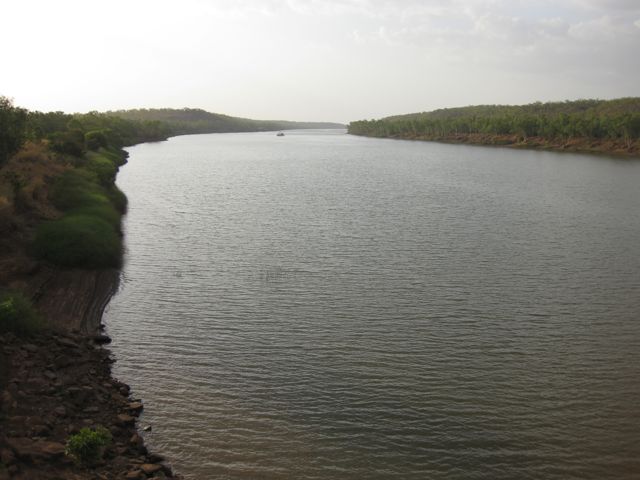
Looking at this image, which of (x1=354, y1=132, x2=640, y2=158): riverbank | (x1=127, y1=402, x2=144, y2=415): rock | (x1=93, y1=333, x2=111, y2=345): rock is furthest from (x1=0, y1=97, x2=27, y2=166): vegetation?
(x1=354, y1=132, x2=640, y2=158): riverbank

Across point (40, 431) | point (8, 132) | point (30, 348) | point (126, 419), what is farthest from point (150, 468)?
point (8, 132)

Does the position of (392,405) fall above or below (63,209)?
below

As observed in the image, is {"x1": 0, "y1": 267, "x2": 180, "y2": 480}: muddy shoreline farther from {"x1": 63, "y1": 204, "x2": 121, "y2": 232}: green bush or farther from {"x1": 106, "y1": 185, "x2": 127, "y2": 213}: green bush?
{"x1": 106, "y1": 185, "x2": 127, "y2": 213}: green bush

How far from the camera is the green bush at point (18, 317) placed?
69.1 feet

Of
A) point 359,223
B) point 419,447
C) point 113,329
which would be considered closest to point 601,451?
point 419,447

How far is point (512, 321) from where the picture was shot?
2617cm

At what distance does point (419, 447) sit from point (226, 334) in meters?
10.9

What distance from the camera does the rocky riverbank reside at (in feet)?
46.4

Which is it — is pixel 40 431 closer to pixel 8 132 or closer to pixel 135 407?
pixel 135 407

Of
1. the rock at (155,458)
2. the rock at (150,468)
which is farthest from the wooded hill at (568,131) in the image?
the rock at (150,468)

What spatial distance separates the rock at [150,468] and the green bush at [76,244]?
20.1 meters

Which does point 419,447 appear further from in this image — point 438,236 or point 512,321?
point 438,236

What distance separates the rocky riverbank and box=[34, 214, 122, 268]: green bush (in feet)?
34.6

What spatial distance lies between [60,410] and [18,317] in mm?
6128
